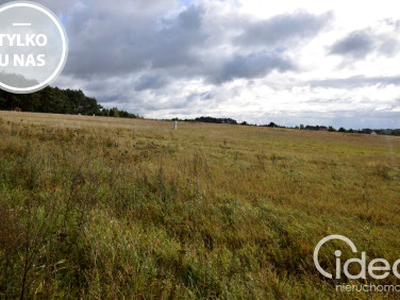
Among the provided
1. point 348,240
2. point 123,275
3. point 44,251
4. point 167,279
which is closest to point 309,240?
point 348,240

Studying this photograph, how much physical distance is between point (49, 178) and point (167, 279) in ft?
13.9

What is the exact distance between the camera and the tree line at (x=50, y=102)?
73.3 metres

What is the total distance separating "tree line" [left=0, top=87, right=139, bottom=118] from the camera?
73.3m

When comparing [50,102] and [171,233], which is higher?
[50,102]

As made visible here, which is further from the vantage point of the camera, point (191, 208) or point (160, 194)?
point (160, 194)

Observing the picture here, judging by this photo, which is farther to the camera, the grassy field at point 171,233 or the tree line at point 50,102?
the tree line at point 50,102

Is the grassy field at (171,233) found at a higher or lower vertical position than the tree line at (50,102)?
lower

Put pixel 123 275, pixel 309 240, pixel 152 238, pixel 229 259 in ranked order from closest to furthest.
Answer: pixel 123 275, pixel 229 259, pixel 152 238, pixel 309 240

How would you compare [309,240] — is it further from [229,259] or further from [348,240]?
[229,259]

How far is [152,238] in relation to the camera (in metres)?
3.35

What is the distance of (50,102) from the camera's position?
84250 millimetres

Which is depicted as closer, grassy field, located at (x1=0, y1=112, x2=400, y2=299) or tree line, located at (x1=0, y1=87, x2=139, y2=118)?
grassy field, located at (x1=0, y1=112, x2=400, y2=299)

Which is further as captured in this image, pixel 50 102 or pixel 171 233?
pixel 50 102

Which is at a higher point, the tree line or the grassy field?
the tree line
